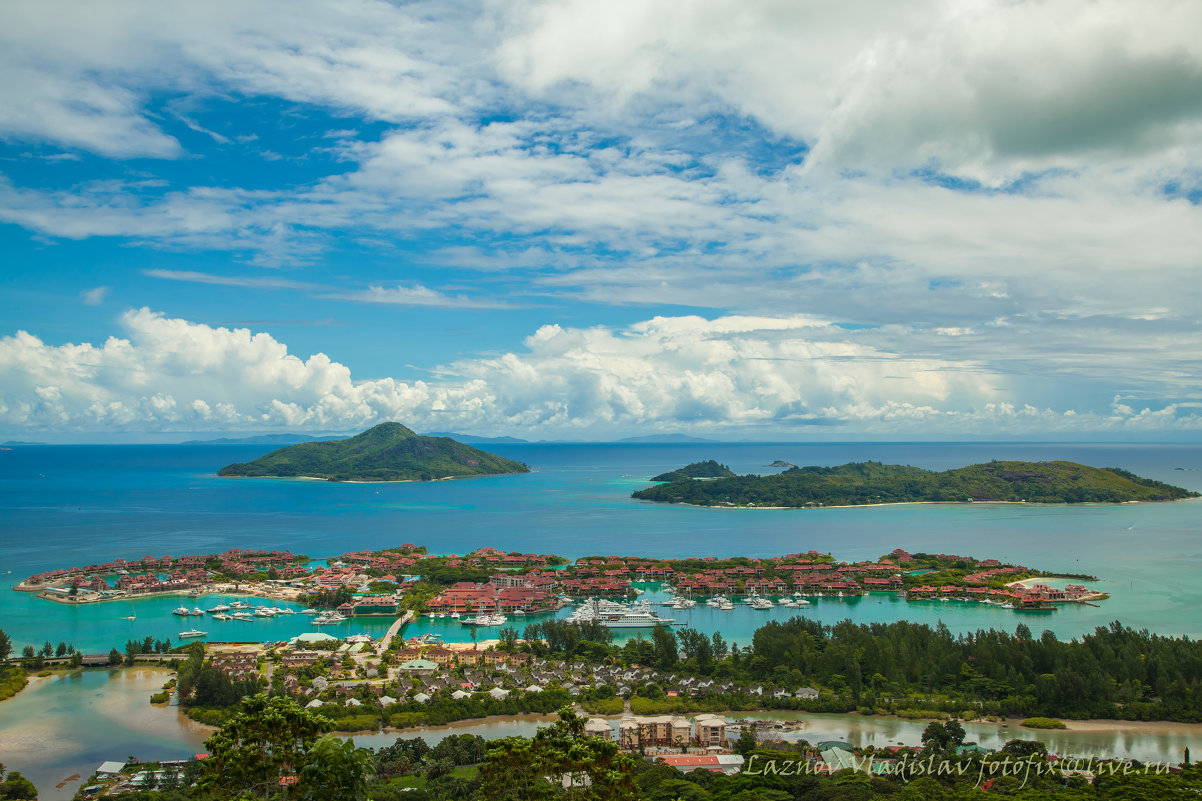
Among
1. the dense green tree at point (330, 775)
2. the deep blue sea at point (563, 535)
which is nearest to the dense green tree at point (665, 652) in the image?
the deep blue sea at point (563, 535)

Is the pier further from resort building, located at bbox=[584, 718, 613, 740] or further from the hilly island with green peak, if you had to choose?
the hilly island with green peak

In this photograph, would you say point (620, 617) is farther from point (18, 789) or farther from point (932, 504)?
point (932, 504)

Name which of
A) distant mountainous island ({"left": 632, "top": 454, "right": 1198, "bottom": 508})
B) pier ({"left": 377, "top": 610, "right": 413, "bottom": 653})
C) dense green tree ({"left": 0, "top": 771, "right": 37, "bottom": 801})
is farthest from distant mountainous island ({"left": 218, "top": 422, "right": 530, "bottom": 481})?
dense green tree ({"left": 0, "top": 771, "right": 37, "bottom": 801})

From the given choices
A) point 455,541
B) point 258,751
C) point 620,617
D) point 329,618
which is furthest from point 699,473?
point 258,751

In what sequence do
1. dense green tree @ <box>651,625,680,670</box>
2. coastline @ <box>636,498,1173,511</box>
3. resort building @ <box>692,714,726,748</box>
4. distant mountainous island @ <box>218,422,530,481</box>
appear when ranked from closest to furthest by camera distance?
resort building @ <box>692,714,726,748</box> → dense green tree @ <box>651,625,680,670</box> → coastline @ <box>636,498,1173,511</box> → distant mountainous island @ <box>218,422,530,481</box>

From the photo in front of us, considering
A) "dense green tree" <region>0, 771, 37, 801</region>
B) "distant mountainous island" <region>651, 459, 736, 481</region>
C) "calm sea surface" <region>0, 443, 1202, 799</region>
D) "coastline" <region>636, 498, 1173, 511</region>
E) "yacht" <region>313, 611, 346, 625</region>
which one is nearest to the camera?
"dense green tree" <region>0, 771, 37, 801</region>

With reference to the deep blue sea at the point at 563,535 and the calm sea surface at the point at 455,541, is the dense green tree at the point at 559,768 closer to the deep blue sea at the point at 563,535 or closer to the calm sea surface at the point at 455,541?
the calm sea surface at the point at 455,541

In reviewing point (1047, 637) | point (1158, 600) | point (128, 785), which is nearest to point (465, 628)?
point (128, 785)
